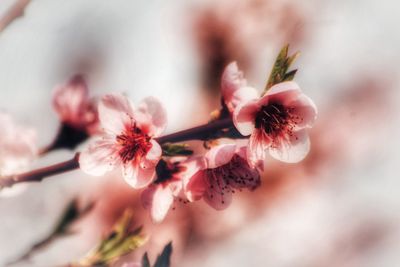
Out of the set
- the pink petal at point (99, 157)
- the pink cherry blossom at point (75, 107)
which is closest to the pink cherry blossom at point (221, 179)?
the pink petal at point (99, 157)

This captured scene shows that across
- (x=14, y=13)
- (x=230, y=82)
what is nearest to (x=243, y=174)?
(x=230, y=82)

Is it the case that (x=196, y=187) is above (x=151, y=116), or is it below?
below

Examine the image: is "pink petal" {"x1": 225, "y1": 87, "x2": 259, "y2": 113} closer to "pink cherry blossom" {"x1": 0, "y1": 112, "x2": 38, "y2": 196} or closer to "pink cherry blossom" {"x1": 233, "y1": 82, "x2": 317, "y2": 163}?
"pink cherry blossom" {"x1": 233, "y1": 82, "x2": 317, "y2": 163}

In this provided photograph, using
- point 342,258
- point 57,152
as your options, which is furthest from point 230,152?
point 342,258

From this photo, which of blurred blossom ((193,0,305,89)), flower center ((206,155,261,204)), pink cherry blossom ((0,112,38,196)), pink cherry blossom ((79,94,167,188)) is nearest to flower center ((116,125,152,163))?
pink cherry blossom ((79,94,167,188))

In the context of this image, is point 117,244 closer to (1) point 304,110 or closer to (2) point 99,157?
(2) point 99,157

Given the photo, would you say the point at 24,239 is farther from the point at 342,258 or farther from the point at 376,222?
the point at 342,258
